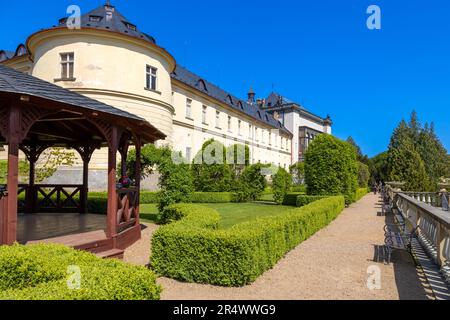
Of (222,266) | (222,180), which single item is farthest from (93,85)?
(222,266)

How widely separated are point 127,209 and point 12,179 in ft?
11.6

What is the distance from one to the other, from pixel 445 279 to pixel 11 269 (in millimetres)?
6920

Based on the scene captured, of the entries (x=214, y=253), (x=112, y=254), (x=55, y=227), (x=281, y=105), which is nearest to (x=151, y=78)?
(x=55, y=227)

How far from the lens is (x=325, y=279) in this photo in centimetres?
637

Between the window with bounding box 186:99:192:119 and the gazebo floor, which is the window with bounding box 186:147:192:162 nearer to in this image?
the window with bounding box 186:99:192:119

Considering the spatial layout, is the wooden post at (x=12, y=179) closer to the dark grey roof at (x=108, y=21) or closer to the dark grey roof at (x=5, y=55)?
the dark grey roof at (x=108, y=21)

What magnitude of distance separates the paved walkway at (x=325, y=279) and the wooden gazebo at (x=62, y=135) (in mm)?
1033

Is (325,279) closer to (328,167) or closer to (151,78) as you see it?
(328,167)

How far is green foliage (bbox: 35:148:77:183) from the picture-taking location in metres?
22.7

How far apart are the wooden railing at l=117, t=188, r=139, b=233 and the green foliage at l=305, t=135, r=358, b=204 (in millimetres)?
13570

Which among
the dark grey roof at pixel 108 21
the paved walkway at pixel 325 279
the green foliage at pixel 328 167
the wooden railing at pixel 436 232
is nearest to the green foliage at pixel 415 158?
the green foliage at pixel 328 167

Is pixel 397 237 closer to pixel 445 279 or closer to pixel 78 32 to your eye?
pixel 445 279

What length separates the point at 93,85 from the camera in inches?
915

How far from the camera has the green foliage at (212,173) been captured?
2742 cm
